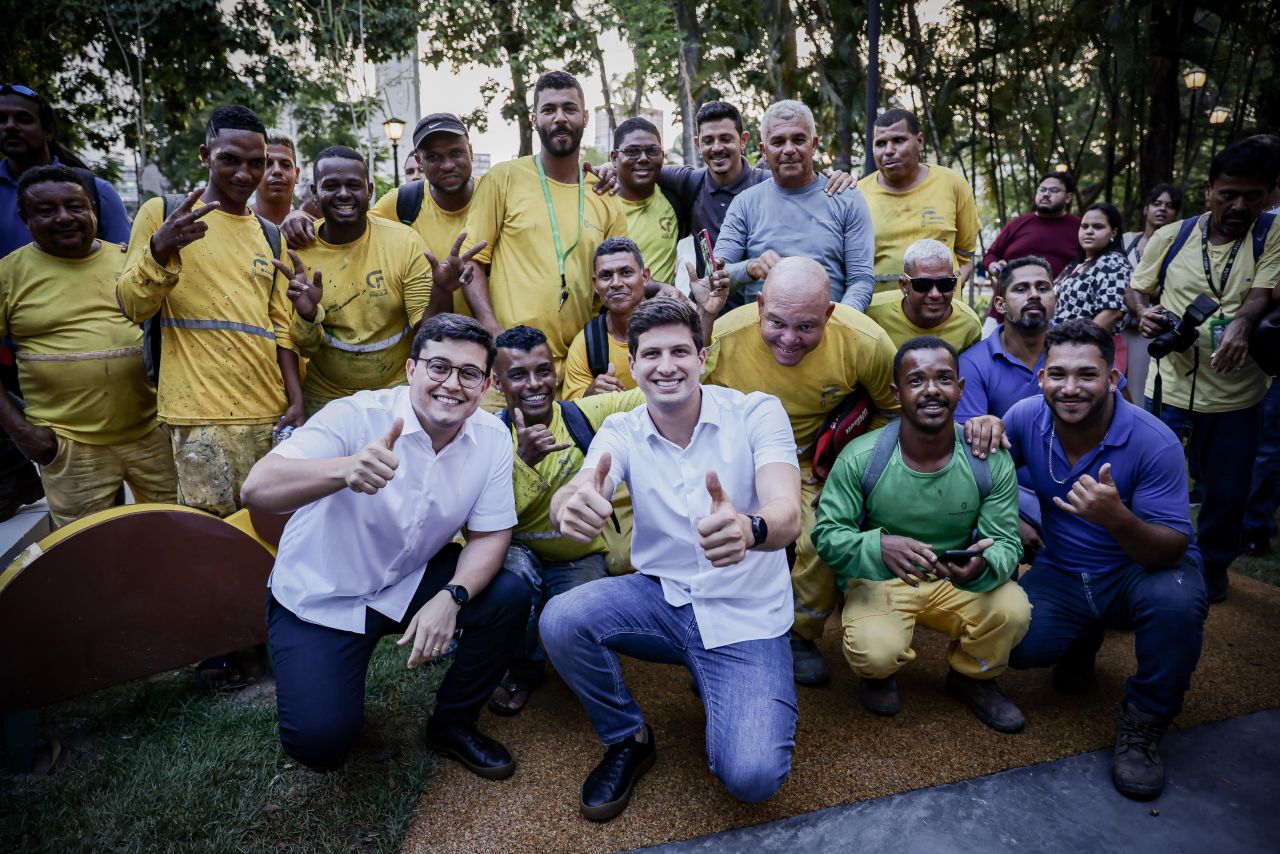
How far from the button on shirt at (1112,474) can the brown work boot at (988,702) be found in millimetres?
621

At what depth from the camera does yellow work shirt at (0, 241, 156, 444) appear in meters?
3.57

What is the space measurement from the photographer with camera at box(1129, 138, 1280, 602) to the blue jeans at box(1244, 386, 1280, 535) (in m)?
0.82

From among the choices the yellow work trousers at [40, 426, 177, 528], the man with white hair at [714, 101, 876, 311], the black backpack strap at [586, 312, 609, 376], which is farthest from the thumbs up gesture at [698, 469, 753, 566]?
the yellow work trousers at [40, 426, 177, 528]

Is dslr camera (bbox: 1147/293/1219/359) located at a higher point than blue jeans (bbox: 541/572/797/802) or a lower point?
higher

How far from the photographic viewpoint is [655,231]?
473 cm

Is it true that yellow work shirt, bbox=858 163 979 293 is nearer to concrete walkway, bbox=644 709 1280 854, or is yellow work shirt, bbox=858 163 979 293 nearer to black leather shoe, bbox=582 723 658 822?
concrete walkway, bbox=644 709 1280 854

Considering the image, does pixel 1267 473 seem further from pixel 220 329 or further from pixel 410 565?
pixel 220 329

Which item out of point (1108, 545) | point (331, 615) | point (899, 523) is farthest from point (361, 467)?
point (1108, 545)

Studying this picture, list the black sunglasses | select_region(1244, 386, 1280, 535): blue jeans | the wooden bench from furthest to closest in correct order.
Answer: select_region(1244, 386, 1280, 535): blue jeans, the black sunglasses, the wooden bench

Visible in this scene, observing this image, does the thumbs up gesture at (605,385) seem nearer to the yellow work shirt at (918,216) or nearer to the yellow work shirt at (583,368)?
the yellow work shirt at (583,368)

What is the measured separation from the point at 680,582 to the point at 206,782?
1894mm

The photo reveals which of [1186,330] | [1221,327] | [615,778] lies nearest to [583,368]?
[615,778]

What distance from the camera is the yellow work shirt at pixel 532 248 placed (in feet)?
13.8

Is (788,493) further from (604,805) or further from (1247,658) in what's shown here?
(1247,658)
